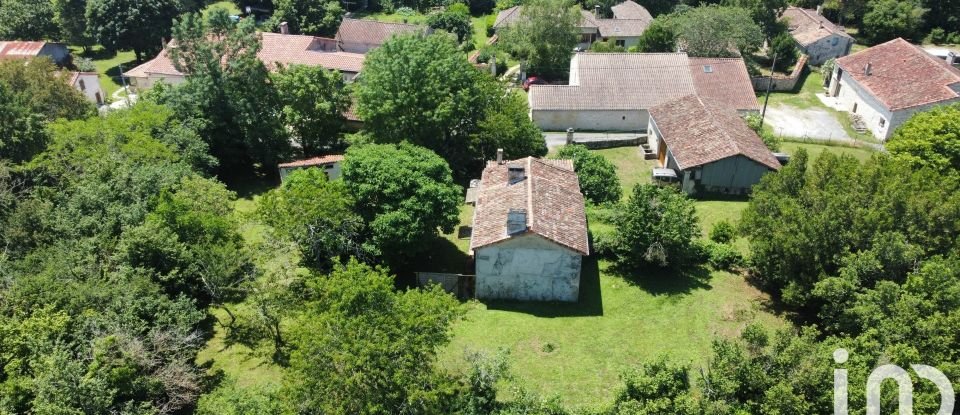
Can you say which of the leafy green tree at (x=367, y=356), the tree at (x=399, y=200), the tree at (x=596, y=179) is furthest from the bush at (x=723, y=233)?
the leafy green tree at (x=367, y=356)

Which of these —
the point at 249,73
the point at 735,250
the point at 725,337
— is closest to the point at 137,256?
the point at 249,73

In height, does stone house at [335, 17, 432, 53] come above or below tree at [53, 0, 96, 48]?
below

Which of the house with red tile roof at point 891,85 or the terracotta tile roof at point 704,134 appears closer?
the terracotta tile roof at point 704,134

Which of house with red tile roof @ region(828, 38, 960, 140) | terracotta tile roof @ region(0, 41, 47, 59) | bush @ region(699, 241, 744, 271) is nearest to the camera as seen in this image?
bush @ region(699, 241, 744, 271)

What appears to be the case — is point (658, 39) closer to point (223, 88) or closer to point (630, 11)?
point (630, 11)

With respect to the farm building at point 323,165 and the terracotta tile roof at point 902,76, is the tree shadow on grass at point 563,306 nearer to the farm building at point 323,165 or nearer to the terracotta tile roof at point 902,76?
the farm building at point 323,165

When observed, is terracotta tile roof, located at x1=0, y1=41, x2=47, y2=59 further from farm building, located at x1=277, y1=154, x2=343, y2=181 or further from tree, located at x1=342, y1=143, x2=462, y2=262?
tree, located at x1=342, y1=143, x2=462, y2=262

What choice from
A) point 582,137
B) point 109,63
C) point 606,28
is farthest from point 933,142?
point 109,63

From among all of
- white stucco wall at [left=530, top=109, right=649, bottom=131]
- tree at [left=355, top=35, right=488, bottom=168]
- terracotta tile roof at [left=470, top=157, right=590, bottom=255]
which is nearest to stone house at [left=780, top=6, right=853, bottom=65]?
white stucco wall at [left=530, top=109, right=649, bottom=131]
